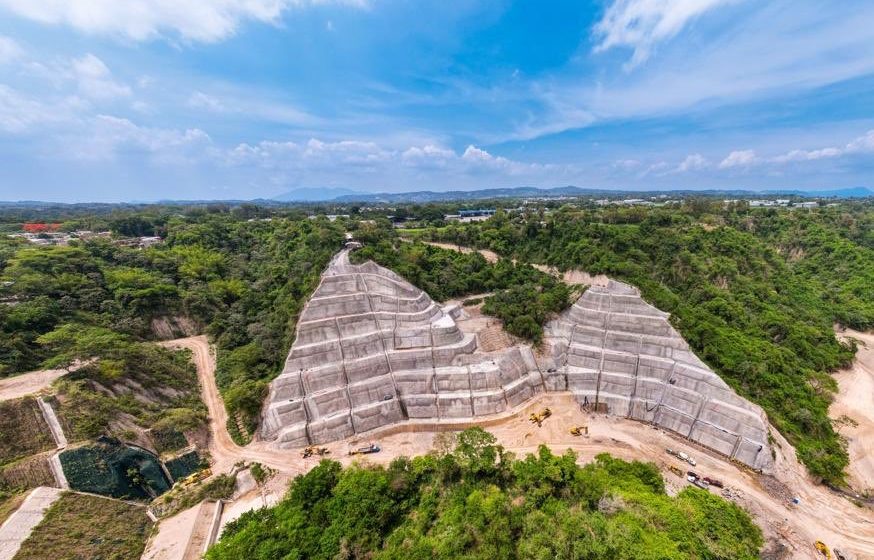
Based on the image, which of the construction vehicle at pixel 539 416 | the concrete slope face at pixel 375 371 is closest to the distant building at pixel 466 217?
the concrete slope face at pixel 375 371

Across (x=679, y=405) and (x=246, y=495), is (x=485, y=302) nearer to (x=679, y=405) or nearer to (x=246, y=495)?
(x=679, y=405)

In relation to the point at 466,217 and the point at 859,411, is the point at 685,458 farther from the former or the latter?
the point at 466,217

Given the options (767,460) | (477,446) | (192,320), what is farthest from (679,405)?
(192,320)

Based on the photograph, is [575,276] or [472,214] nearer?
[575,276]

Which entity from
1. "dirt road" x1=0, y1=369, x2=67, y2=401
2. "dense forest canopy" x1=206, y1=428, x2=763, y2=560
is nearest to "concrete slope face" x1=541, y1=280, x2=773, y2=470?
"dense forest canopy" x1=206, y1=428, x2=763, y2=560

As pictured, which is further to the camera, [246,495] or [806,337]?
[806,337]

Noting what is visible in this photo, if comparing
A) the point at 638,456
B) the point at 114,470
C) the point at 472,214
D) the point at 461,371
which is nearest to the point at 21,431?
the point at 114,470
